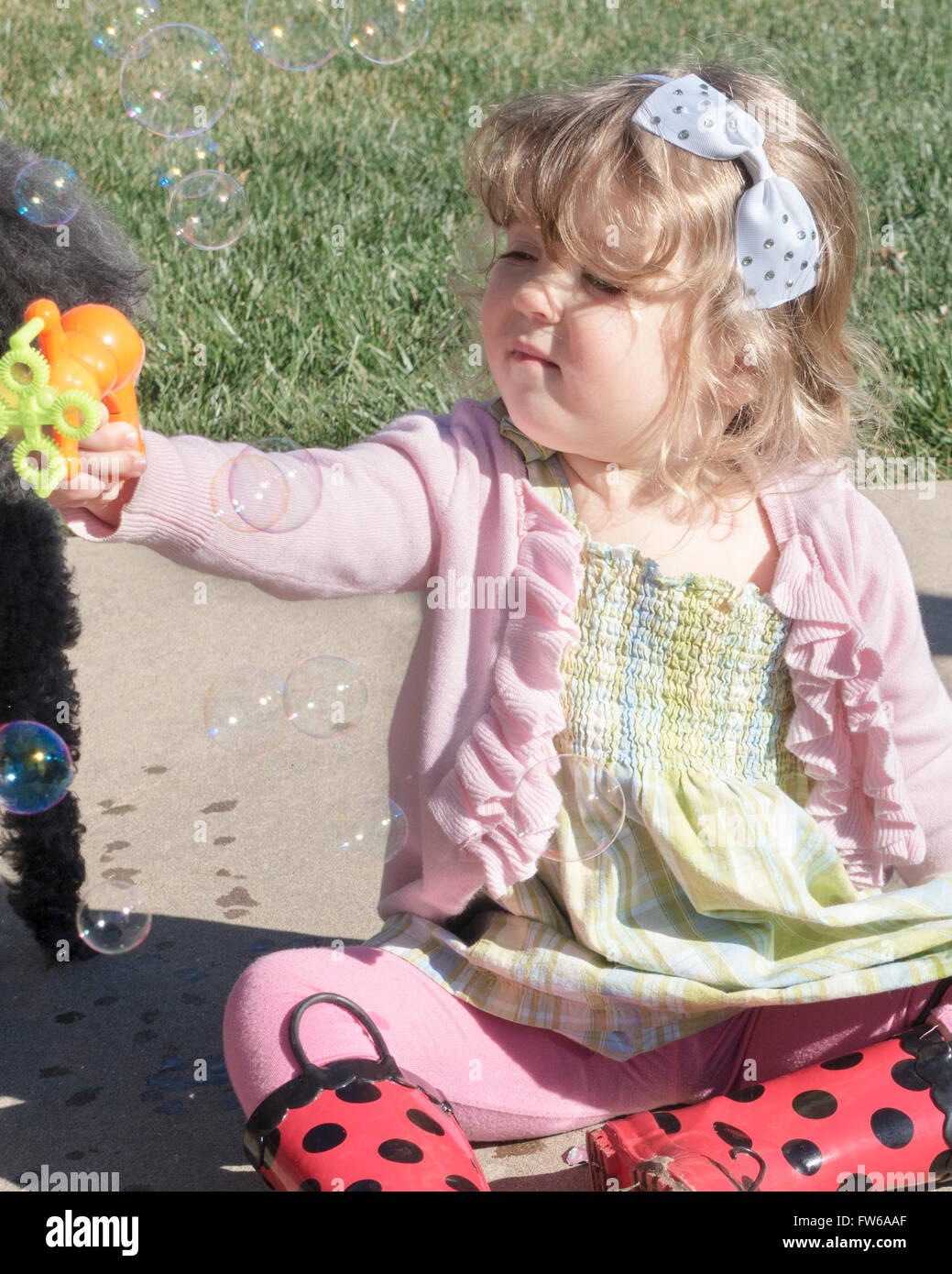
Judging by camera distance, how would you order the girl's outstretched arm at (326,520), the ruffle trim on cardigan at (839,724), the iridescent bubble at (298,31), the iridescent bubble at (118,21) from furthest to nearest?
the iridescent bubble at (298,31) < the iridescent bubble at (118,21) < the ruffle trim on cardigan at (839,724) < the girl's outstretched arm at (326,520)

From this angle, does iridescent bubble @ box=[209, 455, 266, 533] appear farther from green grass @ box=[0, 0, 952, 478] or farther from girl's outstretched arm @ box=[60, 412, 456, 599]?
green grass @ box=[0, 0, 952, 478]

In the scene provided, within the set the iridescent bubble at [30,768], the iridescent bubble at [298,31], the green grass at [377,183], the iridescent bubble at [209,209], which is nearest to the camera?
the iridescent bubble at [30,768]

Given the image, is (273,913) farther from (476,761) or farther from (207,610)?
(207,610)

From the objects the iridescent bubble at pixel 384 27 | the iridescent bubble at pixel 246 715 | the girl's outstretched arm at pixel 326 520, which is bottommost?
the iridescent bubble at pixel 246 715

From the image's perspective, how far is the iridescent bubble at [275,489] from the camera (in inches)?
67.3

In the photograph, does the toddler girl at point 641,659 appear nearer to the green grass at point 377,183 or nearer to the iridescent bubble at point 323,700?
the iridescent bubble at point 323,700

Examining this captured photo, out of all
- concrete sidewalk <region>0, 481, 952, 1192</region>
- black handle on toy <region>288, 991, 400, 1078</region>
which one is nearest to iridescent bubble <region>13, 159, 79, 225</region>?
black handle on toy <region>288, 991, 400, 1078</region>

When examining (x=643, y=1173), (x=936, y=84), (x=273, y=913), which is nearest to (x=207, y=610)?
(x=273, y=913)

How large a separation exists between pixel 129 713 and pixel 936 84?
255 inches

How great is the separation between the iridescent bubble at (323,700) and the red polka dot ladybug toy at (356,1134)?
0.55 m

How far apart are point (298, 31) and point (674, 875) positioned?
77.0 inches

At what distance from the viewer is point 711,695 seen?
6.64 feet

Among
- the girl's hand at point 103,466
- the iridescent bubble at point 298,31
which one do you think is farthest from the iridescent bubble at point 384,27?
the girl's hand at point 103,466

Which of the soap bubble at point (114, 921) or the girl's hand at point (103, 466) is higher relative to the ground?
the girl's hand at point (103, 466)
